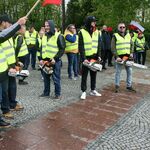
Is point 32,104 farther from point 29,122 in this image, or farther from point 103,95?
point 103,95

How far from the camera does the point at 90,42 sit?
26.7ft

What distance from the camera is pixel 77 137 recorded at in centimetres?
556

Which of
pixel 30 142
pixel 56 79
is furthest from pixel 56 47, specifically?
pixel 30 142

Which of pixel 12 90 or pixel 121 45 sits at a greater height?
pixel 121 45

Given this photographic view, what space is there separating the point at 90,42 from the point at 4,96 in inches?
112

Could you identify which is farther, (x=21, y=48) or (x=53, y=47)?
(x=21, y=48)

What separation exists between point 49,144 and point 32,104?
2357mm

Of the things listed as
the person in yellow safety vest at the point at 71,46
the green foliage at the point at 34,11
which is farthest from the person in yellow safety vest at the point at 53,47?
the green foliage at the point at 34,11

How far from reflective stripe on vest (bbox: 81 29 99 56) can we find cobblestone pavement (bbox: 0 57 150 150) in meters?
1.17

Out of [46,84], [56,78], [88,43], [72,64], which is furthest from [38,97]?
[72,64]

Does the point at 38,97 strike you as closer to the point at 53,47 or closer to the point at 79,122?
the point at 53,47

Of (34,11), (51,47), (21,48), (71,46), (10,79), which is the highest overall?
(34,11)

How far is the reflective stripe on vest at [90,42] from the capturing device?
318 inches

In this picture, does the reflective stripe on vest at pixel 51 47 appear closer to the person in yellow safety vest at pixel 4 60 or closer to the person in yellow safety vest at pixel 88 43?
the person in yellow safety vest at pixel 88 43
